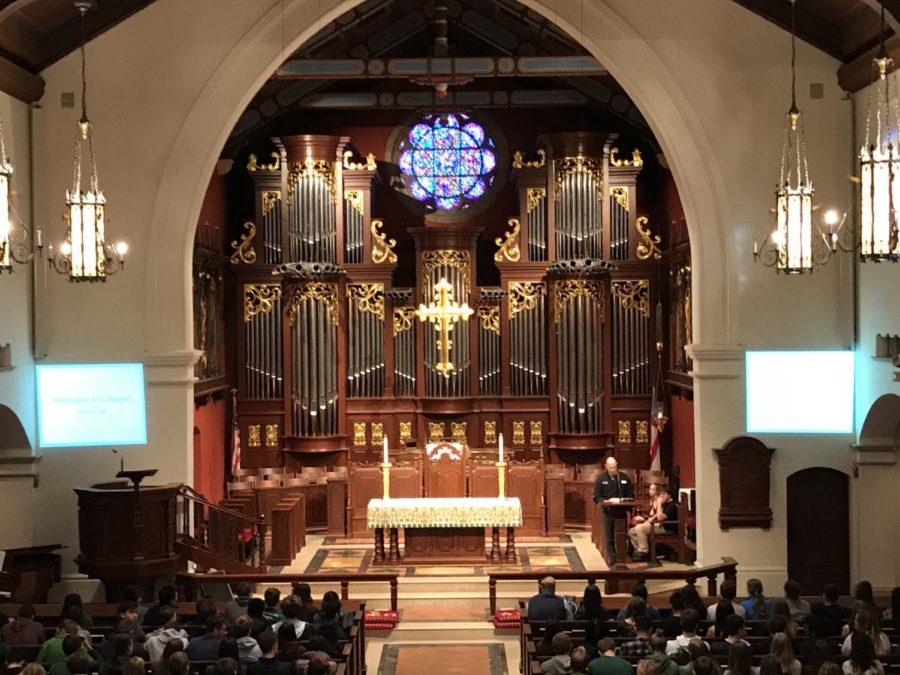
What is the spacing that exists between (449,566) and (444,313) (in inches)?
145

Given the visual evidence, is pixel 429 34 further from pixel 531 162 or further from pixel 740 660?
pixel 740 660

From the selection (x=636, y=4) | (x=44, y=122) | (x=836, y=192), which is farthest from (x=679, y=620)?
(x=44, y=122)

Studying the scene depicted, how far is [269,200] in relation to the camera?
66.9ft

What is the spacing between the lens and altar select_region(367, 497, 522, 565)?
16828 millimetres

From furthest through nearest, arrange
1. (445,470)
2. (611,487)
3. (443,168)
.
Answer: (443,168) < (445,470) < (611,487)

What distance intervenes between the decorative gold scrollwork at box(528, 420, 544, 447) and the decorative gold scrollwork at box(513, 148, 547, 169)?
3961 millimetres

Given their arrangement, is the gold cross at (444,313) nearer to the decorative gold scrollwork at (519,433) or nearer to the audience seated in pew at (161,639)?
the decorative gold scrollwork at (519,433)

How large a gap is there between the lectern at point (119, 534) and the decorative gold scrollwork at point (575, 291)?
813 cm

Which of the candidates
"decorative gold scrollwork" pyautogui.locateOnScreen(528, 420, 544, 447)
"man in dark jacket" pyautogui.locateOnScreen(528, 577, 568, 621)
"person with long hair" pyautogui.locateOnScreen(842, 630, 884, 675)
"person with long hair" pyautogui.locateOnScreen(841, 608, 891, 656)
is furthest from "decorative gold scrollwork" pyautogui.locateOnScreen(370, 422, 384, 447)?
"person with long hair" pyautogui.locateOnScreen(842, 630, 884, 675)

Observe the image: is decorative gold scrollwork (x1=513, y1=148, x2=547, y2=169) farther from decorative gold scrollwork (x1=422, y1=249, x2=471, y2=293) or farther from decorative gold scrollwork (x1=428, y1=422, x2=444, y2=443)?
decorative gold scrollwork (x1=428, y1=422, x2=444, y2=443)

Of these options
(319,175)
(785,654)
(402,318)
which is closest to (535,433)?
(402,318)

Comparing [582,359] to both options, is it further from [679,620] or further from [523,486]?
[679,620]

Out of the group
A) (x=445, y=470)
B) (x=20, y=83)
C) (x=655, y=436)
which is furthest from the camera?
(x=655, y=436)

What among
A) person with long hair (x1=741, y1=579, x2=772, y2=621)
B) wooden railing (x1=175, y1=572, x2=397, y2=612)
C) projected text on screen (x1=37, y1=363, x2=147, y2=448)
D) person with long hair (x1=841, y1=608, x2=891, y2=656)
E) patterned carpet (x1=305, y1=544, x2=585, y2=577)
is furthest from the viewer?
patterned carpet (x1=305, y1=544, x2=585, y2=577)
